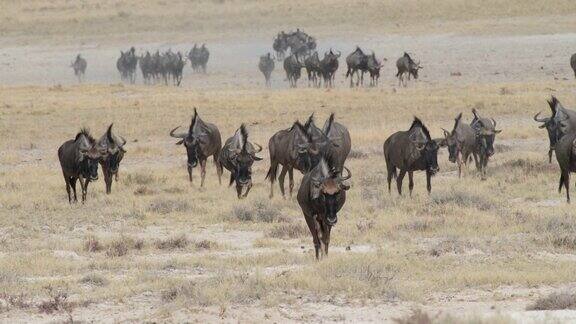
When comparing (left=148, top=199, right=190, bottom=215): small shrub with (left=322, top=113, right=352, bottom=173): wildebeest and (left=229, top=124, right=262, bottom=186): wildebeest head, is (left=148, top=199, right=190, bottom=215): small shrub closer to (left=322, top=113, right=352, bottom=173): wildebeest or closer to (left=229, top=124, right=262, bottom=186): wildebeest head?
(left=229, top=124, right=262, bottom=186): wildebeest head

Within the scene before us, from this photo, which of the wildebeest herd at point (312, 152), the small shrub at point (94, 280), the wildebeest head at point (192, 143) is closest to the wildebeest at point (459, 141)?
the wildebeest herd at point (312, 152)

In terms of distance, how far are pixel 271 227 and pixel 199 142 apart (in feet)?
19.4

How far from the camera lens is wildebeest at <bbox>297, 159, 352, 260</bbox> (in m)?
12.8

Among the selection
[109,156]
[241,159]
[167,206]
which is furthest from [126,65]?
[167,206]

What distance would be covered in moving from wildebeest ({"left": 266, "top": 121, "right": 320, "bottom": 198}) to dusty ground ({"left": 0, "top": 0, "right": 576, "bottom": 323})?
2.41 ft

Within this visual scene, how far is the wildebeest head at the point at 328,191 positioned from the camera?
12.7 m

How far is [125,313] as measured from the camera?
36.2 feet

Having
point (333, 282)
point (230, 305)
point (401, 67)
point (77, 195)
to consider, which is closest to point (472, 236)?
point (333, 282)

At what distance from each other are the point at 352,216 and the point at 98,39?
194ft

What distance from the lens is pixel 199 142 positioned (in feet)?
73.0

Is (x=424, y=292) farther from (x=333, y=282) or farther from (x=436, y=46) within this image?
(x=436, y=46)

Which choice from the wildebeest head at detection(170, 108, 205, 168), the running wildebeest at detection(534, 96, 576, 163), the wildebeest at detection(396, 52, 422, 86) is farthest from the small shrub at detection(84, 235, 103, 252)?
the wildebeest at detection(396, 52, 422, 86)

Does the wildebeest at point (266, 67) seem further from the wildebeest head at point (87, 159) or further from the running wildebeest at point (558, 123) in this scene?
the wildebeest head at point (87, 159)

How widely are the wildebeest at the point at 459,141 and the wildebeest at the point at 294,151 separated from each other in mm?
3701
